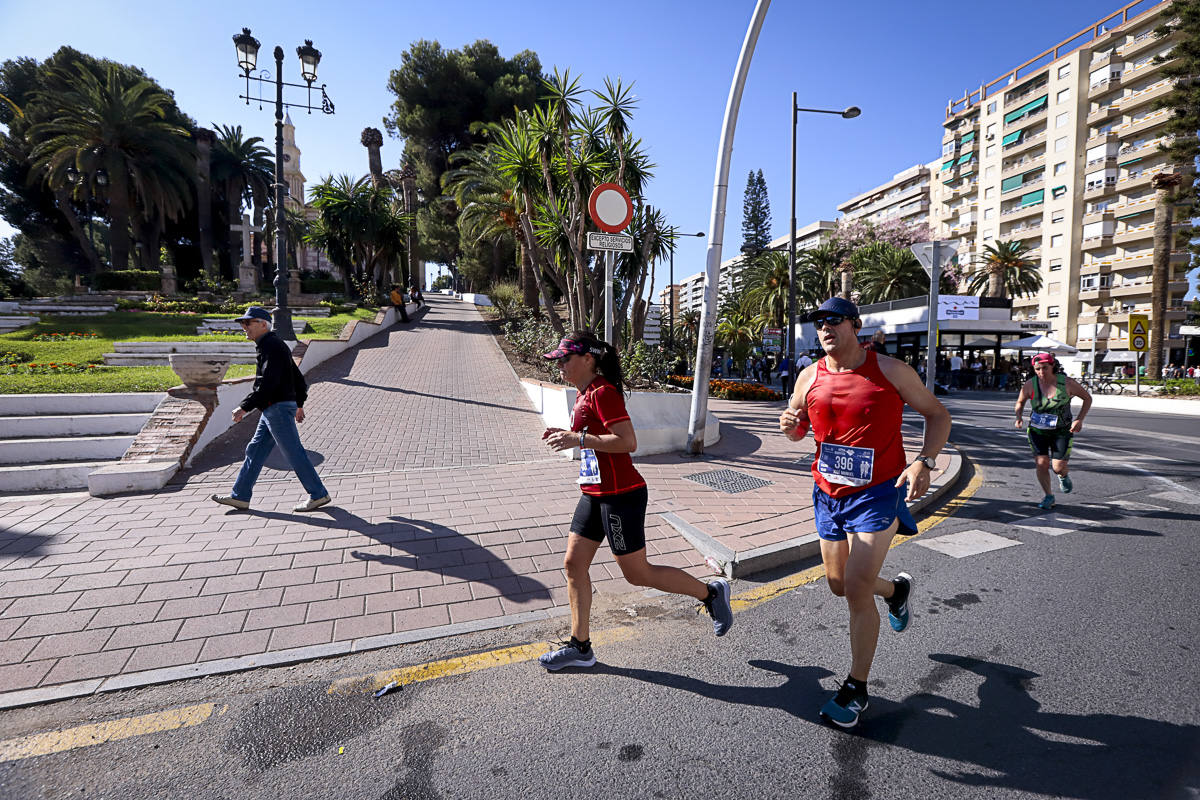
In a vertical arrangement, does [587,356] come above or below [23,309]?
below

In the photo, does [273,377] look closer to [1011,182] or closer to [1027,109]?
[1011,182]

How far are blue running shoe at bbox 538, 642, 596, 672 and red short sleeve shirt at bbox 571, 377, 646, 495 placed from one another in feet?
2.67

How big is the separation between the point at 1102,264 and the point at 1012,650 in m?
58.4

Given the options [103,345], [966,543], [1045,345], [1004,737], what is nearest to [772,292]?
[1045,345]

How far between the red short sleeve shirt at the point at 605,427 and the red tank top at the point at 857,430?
35.6 inches

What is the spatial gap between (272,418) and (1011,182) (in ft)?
219

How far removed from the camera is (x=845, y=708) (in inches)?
95.0

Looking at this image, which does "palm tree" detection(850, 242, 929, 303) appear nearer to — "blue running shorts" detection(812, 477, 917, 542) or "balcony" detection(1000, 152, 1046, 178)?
"balcony" detection(1000, 152, 1046, 178)

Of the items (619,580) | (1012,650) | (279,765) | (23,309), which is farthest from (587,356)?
(23,309)

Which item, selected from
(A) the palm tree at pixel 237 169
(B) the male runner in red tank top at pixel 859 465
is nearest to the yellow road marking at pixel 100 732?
(B) the male runner in red tank top at pixel 859 465

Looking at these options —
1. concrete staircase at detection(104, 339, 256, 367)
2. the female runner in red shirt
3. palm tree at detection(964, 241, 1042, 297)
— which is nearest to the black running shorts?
the female runner in red shirt

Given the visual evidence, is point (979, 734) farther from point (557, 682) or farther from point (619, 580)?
point (619, 580)

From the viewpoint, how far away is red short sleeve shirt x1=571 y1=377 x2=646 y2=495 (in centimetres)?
281

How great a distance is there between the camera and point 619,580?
156 inches
